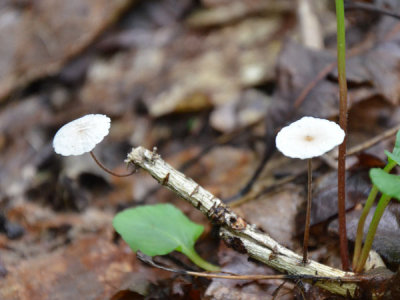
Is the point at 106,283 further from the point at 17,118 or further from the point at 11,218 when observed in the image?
the point at 17,118

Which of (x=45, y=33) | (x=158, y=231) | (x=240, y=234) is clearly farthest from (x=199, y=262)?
(x=45, y=33)

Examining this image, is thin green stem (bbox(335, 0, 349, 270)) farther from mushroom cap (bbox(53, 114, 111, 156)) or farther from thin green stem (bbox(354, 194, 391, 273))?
mushroom cap (bbox(53, 114, 111, 156))

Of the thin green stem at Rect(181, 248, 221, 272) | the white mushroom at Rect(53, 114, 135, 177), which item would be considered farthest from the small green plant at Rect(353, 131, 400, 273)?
the white mushroom at Rect(53, 114, 135, 177)

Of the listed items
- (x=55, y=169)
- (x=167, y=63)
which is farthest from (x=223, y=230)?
(x=167, y=63)

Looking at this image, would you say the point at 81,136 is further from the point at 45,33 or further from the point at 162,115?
the point at 45,33

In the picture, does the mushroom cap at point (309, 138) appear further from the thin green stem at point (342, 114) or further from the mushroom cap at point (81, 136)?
the mushroom cap at point (81, 136)

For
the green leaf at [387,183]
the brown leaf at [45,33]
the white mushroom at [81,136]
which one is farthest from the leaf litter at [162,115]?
the white mushroom at [81,136]
